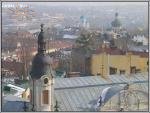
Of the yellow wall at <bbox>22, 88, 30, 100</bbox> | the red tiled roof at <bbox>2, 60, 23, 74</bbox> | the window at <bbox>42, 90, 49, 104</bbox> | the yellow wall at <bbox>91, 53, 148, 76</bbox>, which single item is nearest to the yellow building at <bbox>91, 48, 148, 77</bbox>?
the yellow wall at <bbox>91, 53, 148, 76</bbox>

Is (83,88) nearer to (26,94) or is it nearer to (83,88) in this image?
(83,88)

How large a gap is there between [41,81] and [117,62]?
1.65 m

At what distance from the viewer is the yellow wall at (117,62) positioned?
5.86 meters

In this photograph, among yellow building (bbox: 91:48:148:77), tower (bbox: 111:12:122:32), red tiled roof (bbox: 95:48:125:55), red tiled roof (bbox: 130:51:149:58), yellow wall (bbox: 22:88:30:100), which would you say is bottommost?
yellow wall (bbox: 22:88:30:100)

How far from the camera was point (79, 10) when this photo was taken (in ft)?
16.7

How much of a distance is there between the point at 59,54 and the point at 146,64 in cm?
100

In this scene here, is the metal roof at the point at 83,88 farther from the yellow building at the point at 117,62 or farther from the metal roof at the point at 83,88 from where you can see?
the yellow building at the point at 117,62

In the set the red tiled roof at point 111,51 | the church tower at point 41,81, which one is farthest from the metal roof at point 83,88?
the red tiled roof at point 111,51

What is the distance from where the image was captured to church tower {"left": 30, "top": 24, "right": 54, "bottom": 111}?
185 inches

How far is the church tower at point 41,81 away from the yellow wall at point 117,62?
3.61 feet

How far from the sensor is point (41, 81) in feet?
15.5

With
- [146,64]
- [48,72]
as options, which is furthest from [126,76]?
[48,72]

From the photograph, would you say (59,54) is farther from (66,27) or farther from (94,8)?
(94,8)

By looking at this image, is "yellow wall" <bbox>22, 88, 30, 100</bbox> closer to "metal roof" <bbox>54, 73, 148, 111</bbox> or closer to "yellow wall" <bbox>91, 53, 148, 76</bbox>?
"metal roof" <bbox>54, 73, 148, 111</bbox>
